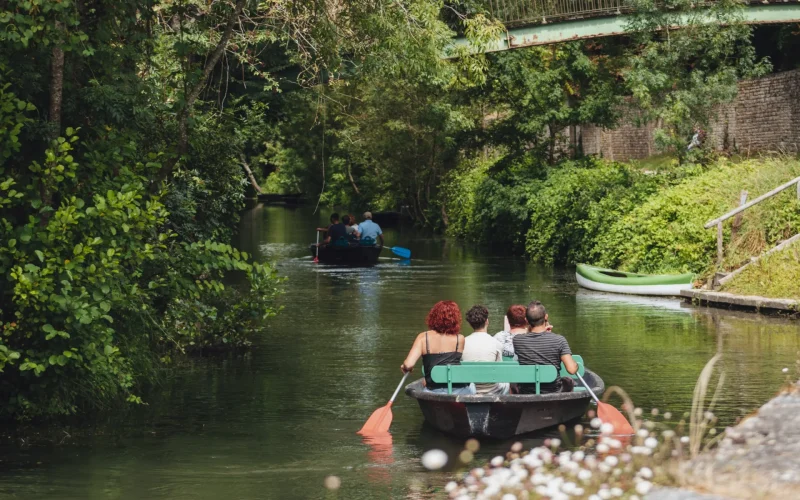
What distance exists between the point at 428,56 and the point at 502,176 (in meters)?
24.8

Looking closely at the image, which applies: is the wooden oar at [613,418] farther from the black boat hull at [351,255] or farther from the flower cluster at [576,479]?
the black boat hull at [351,255]

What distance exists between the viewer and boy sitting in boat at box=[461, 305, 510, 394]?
39.3ft

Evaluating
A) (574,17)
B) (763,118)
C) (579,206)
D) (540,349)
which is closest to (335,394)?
(540,349)

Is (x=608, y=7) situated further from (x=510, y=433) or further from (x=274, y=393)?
(x=510, y=433)

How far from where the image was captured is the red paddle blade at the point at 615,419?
11.7 meters

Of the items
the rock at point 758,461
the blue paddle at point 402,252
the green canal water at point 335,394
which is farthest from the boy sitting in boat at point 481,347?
the blue paddle at point 402,252

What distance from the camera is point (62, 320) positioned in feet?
37.7

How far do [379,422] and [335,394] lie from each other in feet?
7.87

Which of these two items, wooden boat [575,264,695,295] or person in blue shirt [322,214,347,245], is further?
person in blue shirt [322,214,347,245]

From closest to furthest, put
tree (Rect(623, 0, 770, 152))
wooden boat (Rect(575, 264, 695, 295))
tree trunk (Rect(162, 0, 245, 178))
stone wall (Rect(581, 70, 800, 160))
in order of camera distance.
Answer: tree trunk (Rect(162, 0, 245, 178)) < wooden boat (Rect(575, 264, 695, 295)) < tree (Rect(623, 0, 770, 152)) < stone wall (Rect(581, 70, 800, 160))

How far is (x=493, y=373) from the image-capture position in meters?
11.6

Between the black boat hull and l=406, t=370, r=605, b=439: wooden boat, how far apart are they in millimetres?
23109

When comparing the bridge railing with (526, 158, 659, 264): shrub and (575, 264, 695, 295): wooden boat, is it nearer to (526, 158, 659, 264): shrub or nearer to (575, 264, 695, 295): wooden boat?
(526, 158, 659, 264): shrub

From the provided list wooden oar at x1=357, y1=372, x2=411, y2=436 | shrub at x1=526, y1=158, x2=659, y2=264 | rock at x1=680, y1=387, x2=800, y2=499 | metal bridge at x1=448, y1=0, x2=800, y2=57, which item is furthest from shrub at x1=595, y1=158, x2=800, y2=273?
rock at x1=680, y1=387, x2=800, y2=499
